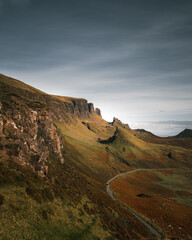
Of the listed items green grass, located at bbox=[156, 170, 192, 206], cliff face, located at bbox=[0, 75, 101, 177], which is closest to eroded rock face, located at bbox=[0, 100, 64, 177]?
cliff face, located at bbox=[0, 75, 101, 177]

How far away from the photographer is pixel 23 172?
32.8 m

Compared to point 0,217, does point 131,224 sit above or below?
below

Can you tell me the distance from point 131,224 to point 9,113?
55.8 metres

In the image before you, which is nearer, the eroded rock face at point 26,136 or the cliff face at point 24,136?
the cliff face at point 24,136

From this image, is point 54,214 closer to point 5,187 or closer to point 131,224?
point 5,187

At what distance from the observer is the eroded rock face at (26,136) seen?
3906cm

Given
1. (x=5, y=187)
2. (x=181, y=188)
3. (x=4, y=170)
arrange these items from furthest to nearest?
(x=181, y=188) → (x=4, y=170) → (x=5, y=187)

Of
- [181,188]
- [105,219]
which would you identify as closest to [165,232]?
[105,219]

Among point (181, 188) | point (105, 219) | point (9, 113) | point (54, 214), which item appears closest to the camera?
point (54, 214)

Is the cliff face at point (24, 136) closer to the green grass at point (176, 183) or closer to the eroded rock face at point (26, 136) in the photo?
the eroded rock face at point (26, 136)

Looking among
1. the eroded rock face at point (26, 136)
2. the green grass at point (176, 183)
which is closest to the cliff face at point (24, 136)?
the eroded rock face at point (26, 136)

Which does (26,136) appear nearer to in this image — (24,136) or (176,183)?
(24,136)

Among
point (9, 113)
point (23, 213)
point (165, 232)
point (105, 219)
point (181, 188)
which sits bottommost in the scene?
point (181, 188)

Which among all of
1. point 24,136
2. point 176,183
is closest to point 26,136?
point 24,136
